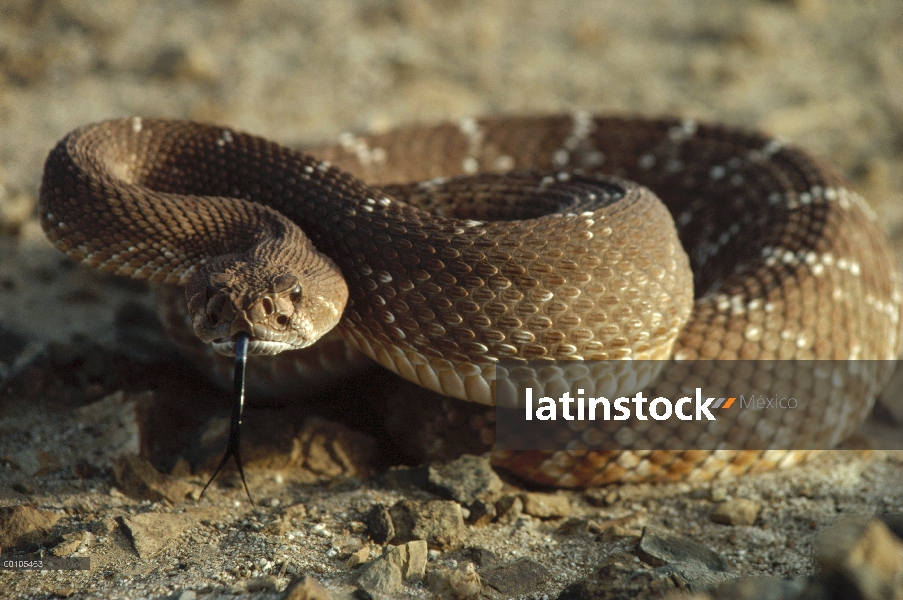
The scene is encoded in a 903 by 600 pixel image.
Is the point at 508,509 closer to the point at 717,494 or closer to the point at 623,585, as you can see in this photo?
the point at 623,585

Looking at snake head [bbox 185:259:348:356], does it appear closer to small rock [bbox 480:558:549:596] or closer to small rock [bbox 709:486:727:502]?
small rock [bbox 480:558:549:596]

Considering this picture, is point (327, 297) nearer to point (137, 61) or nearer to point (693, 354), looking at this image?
point (693, 354)

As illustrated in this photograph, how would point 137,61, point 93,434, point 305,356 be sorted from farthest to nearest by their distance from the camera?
1. point 137,61
2. point 305,356
3. point 93,434

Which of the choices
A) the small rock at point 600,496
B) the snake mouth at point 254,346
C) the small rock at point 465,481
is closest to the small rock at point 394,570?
the small rock at point 465,481

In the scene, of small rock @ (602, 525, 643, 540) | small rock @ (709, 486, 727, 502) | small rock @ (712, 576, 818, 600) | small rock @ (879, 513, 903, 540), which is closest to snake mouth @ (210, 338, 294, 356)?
small rock @ (602, 525, 643, 540)

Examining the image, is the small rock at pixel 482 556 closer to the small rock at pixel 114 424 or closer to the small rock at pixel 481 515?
the small rock at pixel 481 515

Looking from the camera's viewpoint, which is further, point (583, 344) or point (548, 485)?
point (548, 485)

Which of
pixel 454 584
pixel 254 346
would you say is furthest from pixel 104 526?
pixel 454 584

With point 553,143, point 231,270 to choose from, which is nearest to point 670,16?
point 553,143
